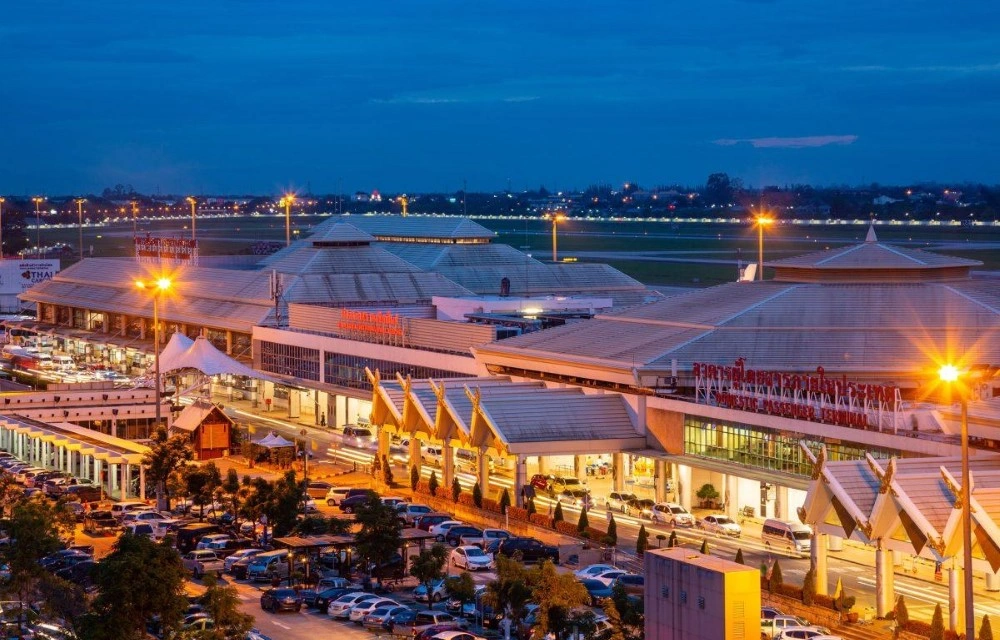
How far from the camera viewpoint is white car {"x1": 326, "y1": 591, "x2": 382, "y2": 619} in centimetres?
6206

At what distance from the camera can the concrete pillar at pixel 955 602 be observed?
56719mm

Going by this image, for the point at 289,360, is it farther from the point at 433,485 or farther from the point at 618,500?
the point at 618,500

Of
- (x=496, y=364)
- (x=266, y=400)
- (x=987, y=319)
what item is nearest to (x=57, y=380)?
(x=266, y=400)

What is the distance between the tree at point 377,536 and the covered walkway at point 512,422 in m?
17.1

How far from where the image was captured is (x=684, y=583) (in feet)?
156

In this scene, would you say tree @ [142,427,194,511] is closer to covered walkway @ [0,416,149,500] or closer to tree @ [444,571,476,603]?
covered walkway @ [0,416,149,500]

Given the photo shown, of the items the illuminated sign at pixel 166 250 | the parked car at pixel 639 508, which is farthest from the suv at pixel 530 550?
the illuminated sign at pixel 166 250

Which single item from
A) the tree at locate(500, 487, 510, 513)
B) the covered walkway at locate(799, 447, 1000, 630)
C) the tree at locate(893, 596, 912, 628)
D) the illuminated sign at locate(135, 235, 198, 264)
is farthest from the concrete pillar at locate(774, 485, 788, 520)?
the illuminated sign at locate(135, 235, 198, 264)

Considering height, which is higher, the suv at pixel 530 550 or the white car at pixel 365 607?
the suv at pixel 530 550

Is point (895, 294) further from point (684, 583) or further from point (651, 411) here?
point (684, 583)

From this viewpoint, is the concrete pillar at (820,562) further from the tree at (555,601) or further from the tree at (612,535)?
the tree at (555,601)

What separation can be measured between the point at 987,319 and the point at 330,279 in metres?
71.5

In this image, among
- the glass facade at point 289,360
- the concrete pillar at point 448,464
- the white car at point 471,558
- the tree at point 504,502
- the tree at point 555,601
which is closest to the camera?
the tree at point 555,601

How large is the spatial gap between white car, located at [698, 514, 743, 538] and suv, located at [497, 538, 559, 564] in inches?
349
